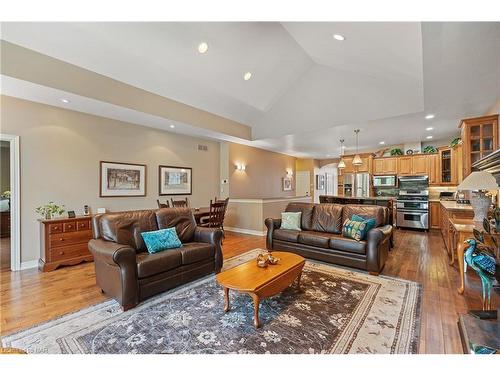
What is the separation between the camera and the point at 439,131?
579 centimetres

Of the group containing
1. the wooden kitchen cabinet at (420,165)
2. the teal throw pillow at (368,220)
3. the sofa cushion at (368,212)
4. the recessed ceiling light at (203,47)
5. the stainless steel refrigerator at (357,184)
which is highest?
the recessed ceiling light at (203,47)

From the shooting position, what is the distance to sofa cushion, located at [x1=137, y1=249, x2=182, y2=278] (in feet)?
8.32

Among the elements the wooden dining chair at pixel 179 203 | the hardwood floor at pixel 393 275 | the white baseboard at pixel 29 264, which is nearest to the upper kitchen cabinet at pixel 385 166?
the hardwood floor at pixel 393 275

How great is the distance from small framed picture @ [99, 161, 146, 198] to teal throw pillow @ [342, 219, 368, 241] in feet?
14.2

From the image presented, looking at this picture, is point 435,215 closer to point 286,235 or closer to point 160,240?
point 286,235

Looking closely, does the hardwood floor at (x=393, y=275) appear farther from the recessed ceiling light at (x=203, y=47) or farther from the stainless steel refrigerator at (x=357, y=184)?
the recessed ceiling light at (x=203, y=47)

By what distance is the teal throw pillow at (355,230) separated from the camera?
3.50 m

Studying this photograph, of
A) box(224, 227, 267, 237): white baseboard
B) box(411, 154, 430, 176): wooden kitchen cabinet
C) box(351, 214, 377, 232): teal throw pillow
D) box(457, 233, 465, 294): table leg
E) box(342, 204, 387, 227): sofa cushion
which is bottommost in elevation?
box(224, 227, 267, 237): white baseboard

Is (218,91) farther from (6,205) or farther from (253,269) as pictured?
(6,205)

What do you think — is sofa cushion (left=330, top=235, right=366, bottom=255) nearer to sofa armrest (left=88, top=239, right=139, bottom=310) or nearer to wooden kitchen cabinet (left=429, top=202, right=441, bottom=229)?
sofa armrest (left=88, top=239, right=139, bottom=310)

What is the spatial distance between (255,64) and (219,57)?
0.86 m

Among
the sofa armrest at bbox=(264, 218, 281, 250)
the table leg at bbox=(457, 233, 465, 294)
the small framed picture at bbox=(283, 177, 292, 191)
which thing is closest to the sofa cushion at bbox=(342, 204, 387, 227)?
the table leg at bbox=(457, 233, 465, 294)

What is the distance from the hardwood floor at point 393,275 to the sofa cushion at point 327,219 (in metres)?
0.98

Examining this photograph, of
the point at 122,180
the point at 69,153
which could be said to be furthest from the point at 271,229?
the point at 69,153
